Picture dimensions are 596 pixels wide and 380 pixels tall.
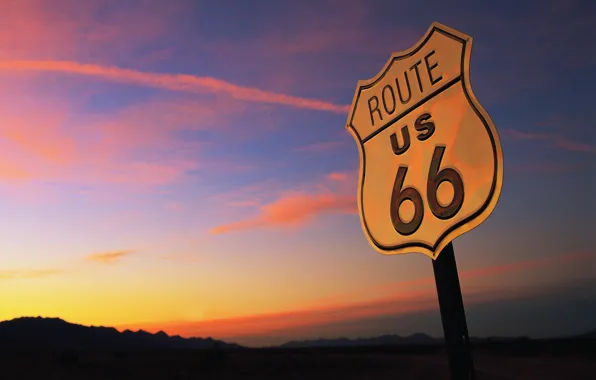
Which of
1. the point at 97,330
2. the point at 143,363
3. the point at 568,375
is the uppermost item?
the point at 97,330

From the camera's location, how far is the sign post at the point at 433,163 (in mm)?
3211

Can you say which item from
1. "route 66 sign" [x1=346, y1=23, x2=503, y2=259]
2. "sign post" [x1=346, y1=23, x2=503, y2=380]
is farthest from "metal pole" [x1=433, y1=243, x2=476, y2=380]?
"route 66 sign" [x1=346, y1=23, x2=503, y2=259]

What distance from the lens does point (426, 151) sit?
3609mm

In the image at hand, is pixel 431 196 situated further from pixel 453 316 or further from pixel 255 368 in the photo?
pixel 255 368

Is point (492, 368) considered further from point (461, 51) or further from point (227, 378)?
point (461, 51)

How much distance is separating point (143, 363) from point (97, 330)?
152m

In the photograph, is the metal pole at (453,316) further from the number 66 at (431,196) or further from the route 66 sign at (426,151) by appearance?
the number 66 at (431,196)

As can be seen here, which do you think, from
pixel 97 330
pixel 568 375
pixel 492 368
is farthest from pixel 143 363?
pixel 97 330

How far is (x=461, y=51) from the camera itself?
3492mm

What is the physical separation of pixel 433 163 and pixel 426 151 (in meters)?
0.14

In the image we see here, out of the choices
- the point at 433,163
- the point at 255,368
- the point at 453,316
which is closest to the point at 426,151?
the point at 433,163

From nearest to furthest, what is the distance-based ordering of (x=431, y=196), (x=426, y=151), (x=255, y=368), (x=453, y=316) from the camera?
(x=453, y=316), (x=431, y=196), (x=426, y=151), (x=255, y=368)

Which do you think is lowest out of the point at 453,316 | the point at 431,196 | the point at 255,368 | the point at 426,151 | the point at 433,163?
the point at 255,368

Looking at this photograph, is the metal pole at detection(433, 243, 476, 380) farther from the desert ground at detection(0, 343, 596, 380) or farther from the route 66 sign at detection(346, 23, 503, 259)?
the desert ground at detection(0, 343, 596, 380)
